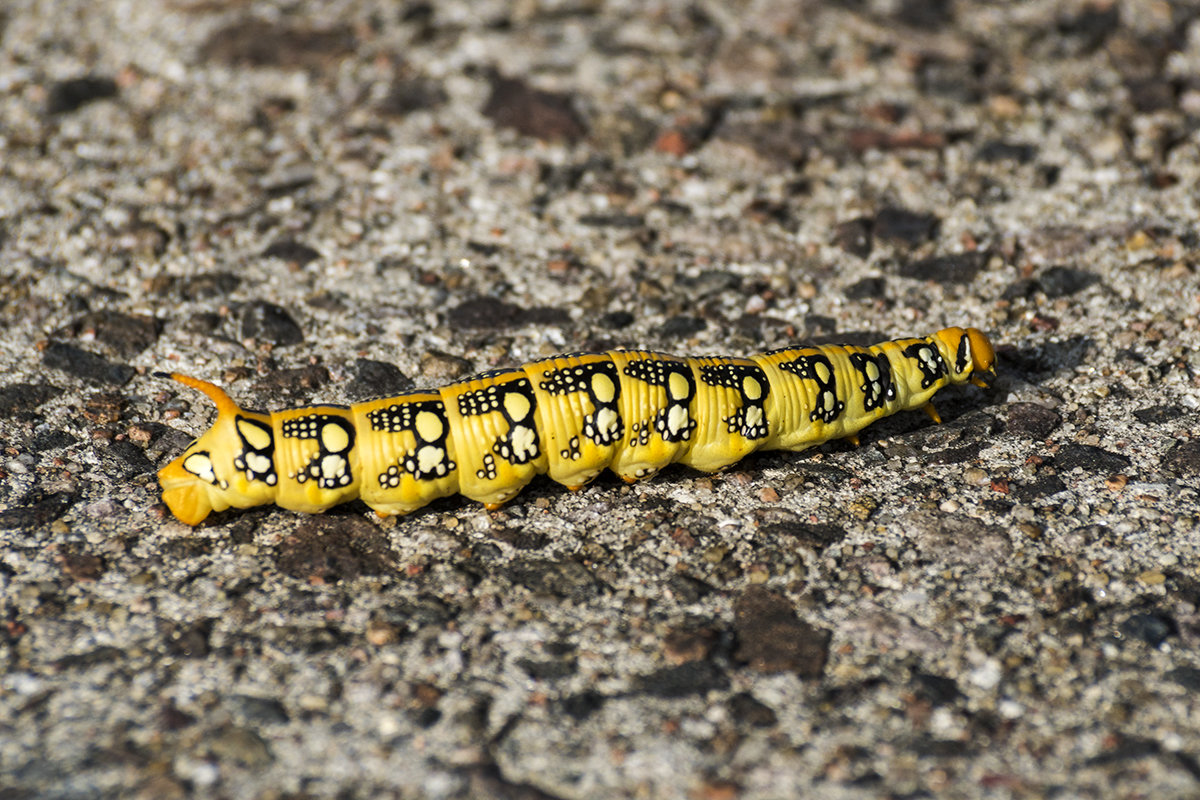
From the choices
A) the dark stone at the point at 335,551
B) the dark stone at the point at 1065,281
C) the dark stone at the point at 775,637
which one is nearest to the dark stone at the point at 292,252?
the dark stone at the point at 335,551

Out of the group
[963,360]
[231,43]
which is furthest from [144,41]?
[963,360]

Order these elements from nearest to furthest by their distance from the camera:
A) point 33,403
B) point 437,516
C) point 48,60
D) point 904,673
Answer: point 904,673, point 437,516, point 33,403, point 48,60

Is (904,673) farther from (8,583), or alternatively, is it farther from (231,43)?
(231,43)

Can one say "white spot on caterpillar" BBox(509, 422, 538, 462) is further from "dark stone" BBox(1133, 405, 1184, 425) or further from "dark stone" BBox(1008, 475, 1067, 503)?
"dark stone" BBox(1133, 405, 1184, 425)

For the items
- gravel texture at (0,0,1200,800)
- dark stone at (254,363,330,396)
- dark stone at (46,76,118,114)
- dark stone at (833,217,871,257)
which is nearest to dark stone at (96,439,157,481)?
gravel texture at (0,0,1200,800)

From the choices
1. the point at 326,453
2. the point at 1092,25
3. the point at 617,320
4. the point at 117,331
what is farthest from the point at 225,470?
the point at 1092,25

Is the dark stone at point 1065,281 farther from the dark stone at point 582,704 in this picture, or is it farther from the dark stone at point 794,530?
the dark stone at point 582,704
